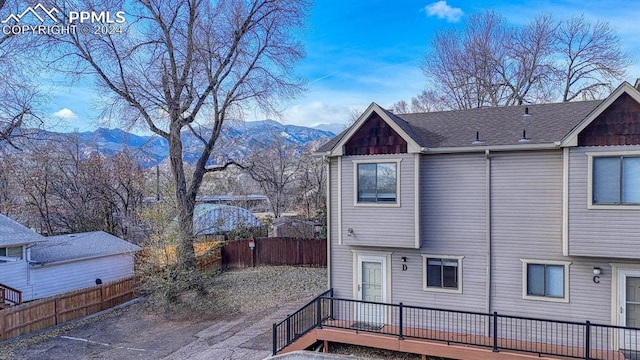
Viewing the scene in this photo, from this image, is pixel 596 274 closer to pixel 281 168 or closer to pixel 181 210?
pixel 181 210

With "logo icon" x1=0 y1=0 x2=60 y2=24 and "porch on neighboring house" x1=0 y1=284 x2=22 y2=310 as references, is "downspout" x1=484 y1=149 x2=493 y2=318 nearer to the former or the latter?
"logo icon" x1=0 y1=0 x2=60 y2=24

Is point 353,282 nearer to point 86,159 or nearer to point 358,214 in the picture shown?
point 358,214

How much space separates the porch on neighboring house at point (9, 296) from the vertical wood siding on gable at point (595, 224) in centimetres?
1959

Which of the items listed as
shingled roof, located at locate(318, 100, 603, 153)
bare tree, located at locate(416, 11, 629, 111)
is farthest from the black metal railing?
bare tree, located at locate(416, 11, 629, 111)

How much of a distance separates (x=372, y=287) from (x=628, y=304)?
5.98 meters

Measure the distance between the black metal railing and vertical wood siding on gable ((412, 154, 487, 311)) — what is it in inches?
92.2

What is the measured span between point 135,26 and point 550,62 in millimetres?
26306

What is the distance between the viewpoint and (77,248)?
2078 cm

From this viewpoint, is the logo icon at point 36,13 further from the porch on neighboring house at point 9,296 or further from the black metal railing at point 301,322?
the black metal railing at point 301,322

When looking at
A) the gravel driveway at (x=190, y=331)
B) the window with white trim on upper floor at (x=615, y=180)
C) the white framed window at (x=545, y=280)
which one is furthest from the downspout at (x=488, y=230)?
the gravel driveway at (x=190, y=331)

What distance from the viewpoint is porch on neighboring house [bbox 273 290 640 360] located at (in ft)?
30.2

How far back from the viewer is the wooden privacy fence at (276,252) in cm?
2238

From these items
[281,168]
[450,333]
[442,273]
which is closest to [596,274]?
[442,273]

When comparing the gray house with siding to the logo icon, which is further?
the logo icon
